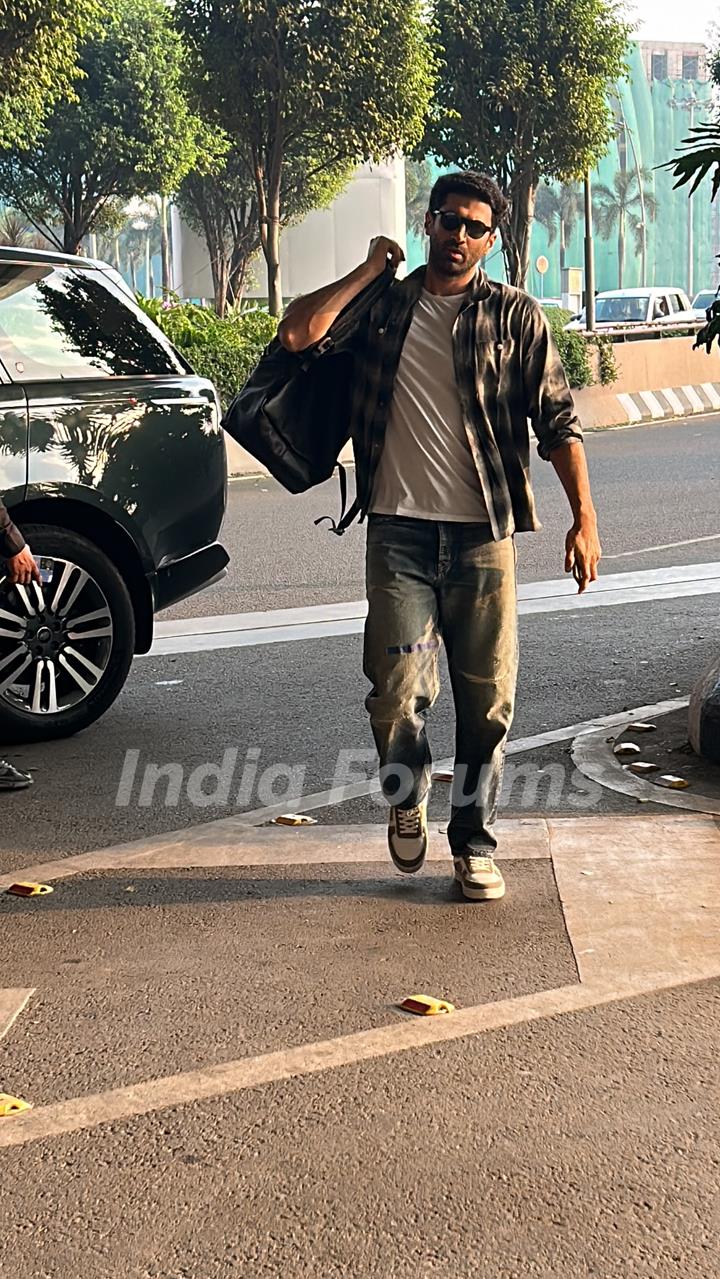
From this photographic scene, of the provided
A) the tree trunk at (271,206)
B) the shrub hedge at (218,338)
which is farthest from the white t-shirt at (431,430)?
the tree trunk at (271,206)

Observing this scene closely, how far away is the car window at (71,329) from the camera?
6.77 metres

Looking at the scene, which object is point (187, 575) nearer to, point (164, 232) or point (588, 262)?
point (588, 262)

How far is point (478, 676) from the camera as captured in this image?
4742 mm

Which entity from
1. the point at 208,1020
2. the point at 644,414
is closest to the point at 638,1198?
the point at 208,1020

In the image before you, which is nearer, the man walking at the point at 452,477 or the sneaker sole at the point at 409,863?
the man walking at the point at 452,477

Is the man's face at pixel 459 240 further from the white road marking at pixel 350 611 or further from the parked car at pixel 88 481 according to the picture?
the white road marking at pixel 350 611

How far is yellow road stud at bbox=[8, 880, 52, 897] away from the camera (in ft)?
16.0

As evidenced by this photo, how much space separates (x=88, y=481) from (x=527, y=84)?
29058 mm

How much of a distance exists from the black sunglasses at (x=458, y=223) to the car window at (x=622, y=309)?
110ft

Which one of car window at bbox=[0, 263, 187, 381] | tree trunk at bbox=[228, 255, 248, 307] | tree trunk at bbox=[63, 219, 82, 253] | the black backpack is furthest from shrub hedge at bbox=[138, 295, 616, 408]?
tree trunk at bbox=[228, 255, 248, 307]

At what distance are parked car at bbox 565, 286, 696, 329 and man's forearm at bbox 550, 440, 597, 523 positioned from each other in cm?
3308

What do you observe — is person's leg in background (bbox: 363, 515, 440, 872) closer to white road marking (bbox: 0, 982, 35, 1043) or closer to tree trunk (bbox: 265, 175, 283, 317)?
white road marking (bbox: 0, 982, 35, 1043)

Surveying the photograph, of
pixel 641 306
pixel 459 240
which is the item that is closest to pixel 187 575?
pixel 459 240

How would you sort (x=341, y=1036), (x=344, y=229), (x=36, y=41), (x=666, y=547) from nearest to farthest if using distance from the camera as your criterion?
(x=341, y=1036) → (x=666, y=547) → (x=36, y=41) → (x=344, y=229)
